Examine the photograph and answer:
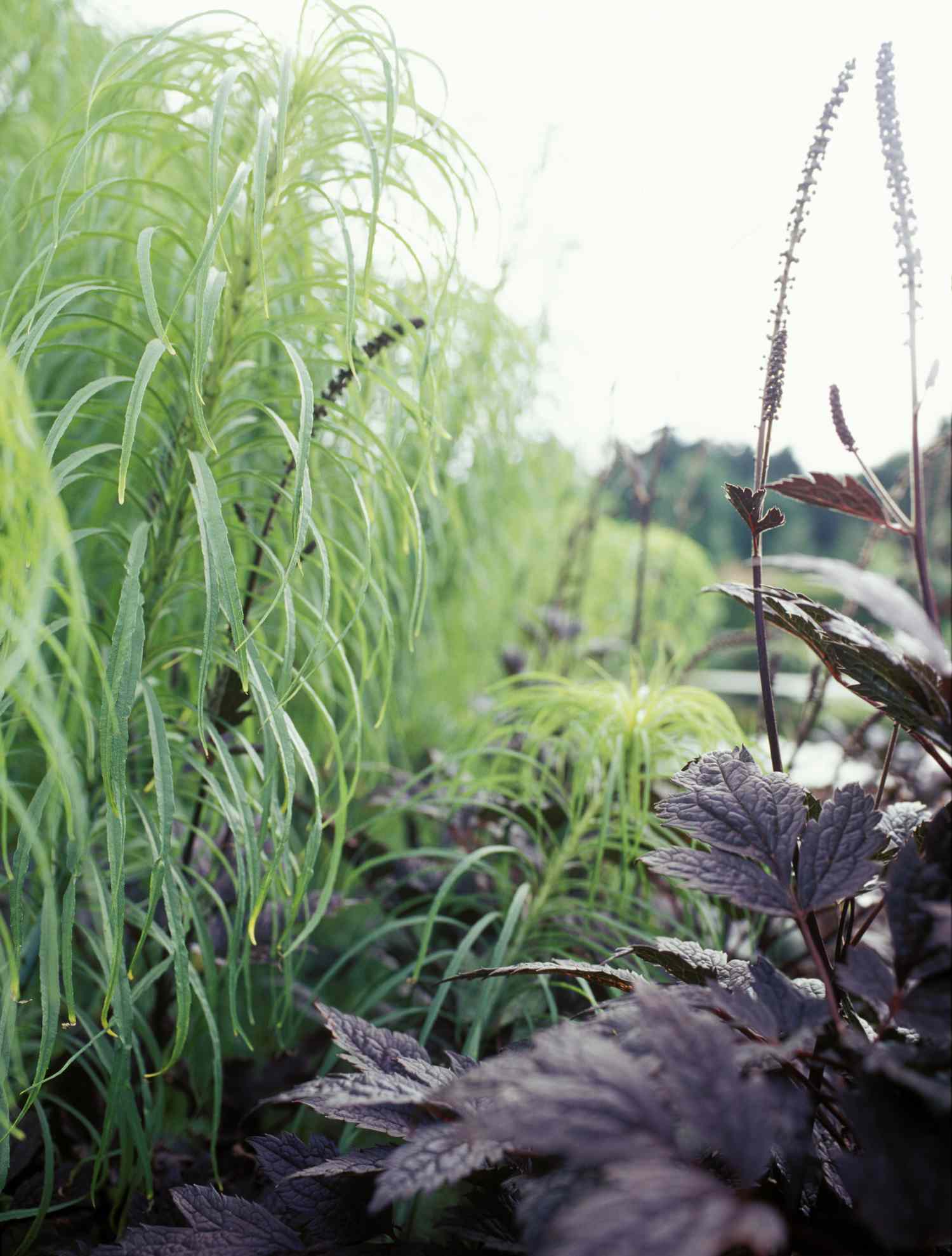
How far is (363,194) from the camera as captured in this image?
108 centimetres

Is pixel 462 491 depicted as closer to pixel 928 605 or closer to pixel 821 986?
pixel 928 605

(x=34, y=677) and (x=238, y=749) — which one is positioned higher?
(x=34, y=677)

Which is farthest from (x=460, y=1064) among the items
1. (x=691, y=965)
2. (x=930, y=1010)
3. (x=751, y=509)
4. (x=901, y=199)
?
(x=901, y=199)

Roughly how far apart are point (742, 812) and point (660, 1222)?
0.79 feet

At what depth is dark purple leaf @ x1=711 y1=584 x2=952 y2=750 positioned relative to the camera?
44cm

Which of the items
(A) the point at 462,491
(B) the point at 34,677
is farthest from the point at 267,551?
(A) the point at 462,491

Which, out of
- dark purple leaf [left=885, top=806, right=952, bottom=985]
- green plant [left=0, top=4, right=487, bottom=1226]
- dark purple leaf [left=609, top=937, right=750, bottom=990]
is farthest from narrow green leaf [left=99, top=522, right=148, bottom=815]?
dark purple leaf [left=885, top=806, right=952, bottom=985]

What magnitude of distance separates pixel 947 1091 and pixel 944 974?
0.08m

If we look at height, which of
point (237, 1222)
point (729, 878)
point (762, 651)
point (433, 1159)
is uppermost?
point (762, 651)

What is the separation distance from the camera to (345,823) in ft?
2.85

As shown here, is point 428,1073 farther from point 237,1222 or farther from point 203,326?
point 203,326

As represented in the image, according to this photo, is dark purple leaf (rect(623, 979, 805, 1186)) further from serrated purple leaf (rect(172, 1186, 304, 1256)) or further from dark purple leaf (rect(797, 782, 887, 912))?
serrated purple leaf (rect(172, 1186, 304, 1256))

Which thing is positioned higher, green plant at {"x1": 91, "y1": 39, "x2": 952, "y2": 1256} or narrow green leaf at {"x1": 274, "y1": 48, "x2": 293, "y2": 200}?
narrow green leaf at {"x1": 274, "y1": 48, "x2": 293, "y2": 200}

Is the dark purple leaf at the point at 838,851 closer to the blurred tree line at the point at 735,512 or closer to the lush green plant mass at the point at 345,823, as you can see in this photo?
the lush green plant mass at the point at 345,823
